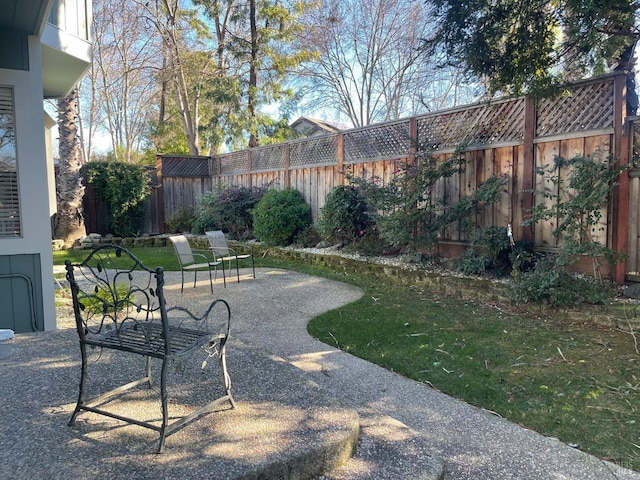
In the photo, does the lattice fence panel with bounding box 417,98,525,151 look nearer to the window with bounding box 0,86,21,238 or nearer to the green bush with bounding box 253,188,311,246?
the green bush with bounding box 253,188,311,246

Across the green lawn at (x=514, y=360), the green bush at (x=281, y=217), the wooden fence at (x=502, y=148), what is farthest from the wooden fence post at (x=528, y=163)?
the green bush at (x=281, y=217)

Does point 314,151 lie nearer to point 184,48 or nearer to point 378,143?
point 378,143

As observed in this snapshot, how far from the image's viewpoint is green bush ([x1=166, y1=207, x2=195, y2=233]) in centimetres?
1259

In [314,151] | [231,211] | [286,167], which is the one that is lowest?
[231,211]

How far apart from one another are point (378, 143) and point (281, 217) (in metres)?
2.54

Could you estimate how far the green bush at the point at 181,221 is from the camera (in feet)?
41.3

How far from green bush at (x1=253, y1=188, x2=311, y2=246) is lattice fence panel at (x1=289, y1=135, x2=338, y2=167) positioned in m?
0.76

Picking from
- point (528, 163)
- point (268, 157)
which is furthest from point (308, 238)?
point (528, 163)

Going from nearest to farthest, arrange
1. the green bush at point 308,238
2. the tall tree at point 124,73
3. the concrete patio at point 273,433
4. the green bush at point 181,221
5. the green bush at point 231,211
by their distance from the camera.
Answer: the concrete patio at point 273,433
the green bush at point 308,238
the green bush at point 231,211
the green bush at point 181,221
the tall tree at point 124,73

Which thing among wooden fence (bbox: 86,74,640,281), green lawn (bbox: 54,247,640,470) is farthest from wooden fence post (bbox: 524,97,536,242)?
green lawn (bbox: 54,247,640,470)

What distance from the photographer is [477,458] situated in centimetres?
235

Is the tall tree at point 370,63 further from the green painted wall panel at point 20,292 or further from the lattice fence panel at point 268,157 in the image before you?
the green painted wall panel at point 20,292

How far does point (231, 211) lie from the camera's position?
35.6 feet

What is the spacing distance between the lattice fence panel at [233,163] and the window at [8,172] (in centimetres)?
803
